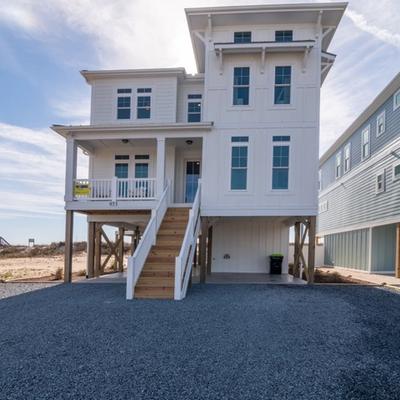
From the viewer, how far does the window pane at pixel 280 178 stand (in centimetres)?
1059

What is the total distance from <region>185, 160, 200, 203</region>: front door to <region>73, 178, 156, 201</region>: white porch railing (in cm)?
170

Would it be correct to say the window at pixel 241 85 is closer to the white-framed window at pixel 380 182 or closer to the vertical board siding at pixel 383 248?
the white-framed window at pixel 380 182

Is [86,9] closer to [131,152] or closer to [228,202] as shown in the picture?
[131,152]

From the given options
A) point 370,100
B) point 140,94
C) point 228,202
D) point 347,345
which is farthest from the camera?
point 370,100

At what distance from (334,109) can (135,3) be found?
9.19 metres

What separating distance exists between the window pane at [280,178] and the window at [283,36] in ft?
16.0

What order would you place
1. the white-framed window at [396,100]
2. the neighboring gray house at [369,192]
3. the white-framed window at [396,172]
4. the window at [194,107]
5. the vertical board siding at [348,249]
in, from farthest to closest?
the vertical board siding at [348,249] → the neighboring gray house at [369,192] → the white-framed window at [396,100] → the white-framed window at [396,172] → the window at [194,107]

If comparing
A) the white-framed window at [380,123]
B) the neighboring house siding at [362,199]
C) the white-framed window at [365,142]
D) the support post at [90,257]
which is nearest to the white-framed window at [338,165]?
the neighboring house siding at [362,199]

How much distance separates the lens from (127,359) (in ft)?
13.1

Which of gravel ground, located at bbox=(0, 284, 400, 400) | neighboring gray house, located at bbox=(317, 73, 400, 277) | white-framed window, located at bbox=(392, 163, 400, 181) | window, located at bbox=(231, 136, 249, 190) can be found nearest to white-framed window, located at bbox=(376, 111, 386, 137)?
neighboring gray house, located at bbox=(317, 73, 400, 277)

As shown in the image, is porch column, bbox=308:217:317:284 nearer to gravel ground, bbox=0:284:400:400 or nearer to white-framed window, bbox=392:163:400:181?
gravel ground, bbox=0:284:400:400

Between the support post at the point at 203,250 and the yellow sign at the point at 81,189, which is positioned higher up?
the yellow sign at the point at 81,189

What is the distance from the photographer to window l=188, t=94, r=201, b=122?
12.7 m

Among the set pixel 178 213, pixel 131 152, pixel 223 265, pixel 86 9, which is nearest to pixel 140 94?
pixel 131 152
